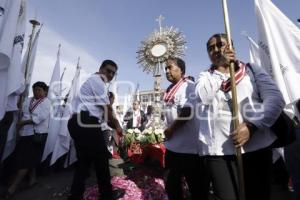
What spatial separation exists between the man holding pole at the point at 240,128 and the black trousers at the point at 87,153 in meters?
1.88

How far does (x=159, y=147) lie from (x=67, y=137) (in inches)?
100

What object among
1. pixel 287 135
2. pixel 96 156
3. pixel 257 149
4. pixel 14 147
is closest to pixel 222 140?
pixel 257 149

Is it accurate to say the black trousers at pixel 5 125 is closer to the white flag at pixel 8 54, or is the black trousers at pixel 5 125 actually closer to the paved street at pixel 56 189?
the white flag at pixel 8 54

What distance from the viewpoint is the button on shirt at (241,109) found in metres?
1.81

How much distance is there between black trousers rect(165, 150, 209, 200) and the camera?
8.64 feet

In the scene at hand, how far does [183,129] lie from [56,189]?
3040 mm

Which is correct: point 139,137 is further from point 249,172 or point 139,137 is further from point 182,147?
point 249,172

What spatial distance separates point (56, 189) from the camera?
182 inches

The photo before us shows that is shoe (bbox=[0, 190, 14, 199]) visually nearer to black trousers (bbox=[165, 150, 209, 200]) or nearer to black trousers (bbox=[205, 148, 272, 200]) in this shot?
black trousers (bbox=[165, 150, 209, 200])

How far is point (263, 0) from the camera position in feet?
13.3

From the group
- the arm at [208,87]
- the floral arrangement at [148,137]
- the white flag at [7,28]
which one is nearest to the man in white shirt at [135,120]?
the floral arrangement at [148,137]

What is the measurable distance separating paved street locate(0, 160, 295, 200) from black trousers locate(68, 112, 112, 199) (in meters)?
0.96

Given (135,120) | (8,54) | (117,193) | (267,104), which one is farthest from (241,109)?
(135,120)

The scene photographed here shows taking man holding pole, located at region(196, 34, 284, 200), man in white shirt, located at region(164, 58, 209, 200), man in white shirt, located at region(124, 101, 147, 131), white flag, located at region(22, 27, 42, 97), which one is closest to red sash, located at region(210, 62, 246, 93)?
man holding pole, located at region(196, 34, 284, 200)
